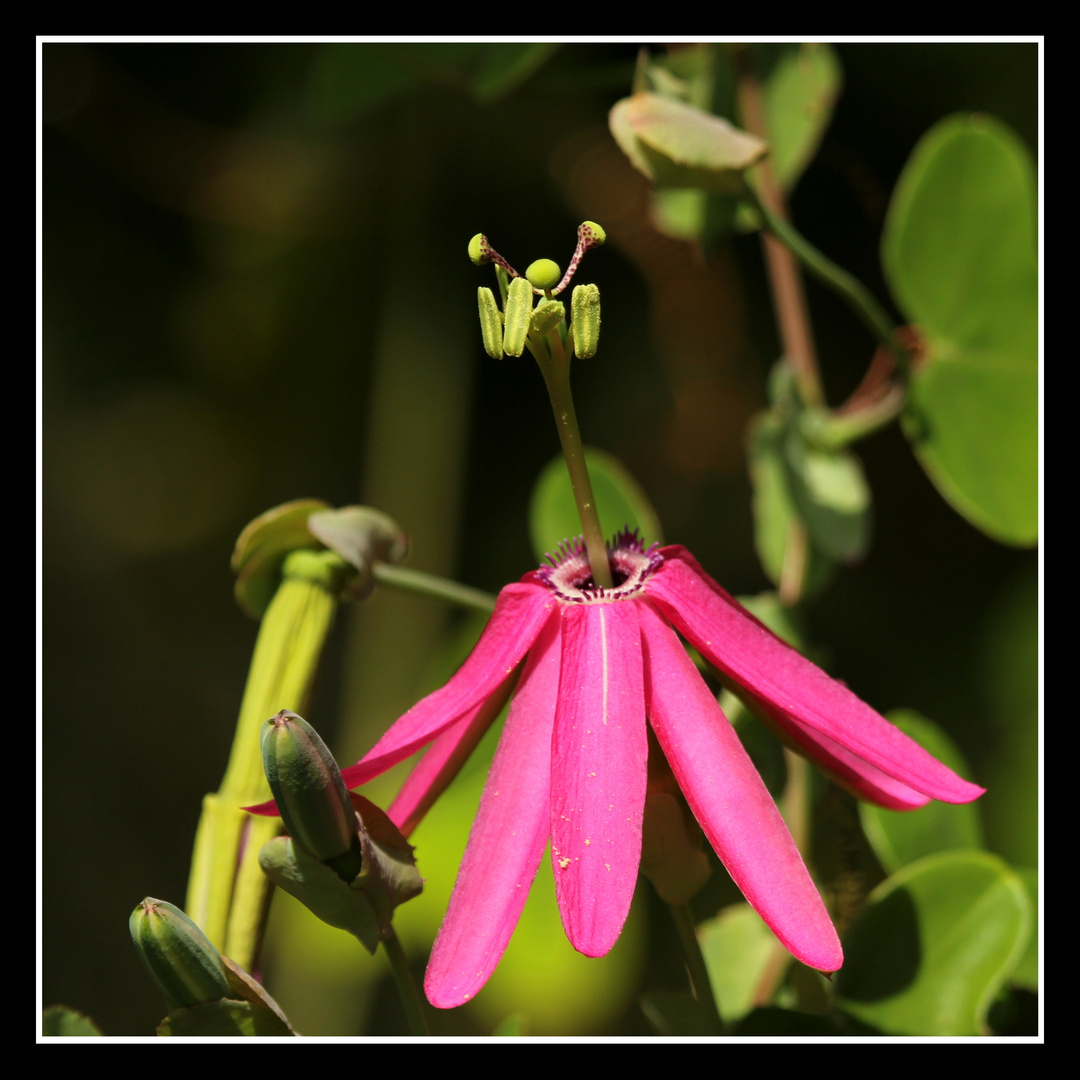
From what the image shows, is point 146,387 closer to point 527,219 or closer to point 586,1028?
point 527,219

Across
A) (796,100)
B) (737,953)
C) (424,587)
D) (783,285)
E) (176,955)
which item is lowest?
(737,953)

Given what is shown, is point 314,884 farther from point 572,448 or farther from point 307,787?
point 572,448

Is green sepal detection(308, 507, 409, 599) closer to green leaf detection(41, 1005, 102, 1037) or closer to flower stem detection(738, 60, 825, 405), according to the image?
green leaf detection(41, 1005, 102, 1037)

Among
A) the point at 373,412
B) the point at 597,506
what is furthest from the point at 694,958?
the point at 373,412

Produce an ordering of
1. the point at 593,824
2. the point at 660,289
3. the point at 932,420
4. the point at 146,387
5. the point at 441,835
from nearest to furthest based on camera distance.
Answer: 1. the point at 593,824
2. the point at 932,420
3. the point at 441,835
4. the point at 660,289
5. the point at 146,387

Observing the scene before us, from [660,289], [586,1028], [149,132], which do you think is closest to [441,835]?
[586,1028]

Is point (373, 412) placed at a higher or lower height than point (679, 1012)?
higher

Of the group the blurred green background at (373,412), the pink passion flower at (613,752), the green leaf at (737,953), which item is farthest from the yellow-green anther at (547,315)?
the blurred green background at (373,412)
